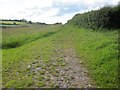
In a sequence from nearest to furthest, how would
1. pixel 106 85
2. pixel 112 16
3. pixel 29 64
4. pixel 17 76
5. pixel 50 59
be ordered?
pixel 106 85 < pixel 17 76 < pixel 29 64 < pixel 50 59 < pixel 112 16

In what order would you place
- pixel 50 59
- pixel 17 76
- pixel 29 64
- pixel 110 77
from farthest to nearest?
pixel 50 59
pixel 29 64
pixel 17 76
pixel 110 77

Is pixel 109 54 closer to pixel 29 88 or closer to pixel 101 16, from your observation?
pixel 29 88

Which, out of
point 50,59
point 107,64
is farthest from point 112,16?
point 107,64

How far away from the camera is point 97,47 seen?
17750mm

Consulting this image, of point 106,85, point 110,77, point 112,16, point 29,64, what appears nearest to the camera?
point 106,85

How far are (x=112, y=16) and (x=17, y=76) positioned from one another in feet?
61.3

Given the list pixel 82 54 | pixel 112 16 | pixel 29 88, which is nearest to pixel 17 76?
pixel 29 88

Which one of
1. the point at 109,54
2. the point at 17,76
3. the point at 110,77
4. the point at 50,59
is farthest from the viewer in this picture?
the point at 50,59

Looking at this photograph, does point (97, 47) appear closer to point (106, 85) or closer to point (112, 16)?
point (106, 85)

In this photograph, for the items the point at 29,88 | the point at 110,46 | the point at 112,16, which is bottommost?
the point at 29,88

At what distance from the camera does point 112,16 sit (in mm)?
29250

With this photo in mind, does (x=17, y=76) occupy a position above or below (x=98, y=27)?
below

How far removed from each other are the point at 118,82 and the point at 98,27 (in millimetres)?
19724

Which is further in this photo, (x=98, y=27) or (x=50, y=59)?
(x=98, y=27)
